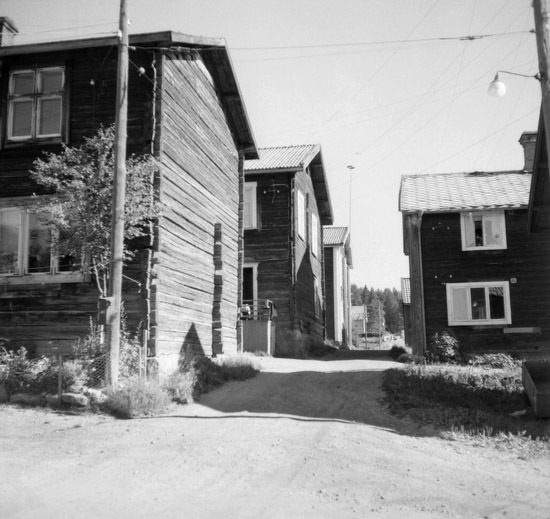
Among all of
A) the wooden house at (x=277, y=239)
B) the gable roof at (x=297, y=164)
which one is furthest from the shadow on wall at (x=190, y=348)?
the gable roof at (x=297, y=164)

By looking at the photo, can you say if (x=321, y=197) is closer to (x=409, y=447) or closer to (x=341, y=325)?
A: (x=341, y=325)

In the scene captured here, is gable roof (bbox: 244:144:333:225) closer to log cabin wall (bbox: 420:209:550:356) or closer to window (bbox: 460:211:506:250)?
log cabin wall (bbox: 420:209:550:356)

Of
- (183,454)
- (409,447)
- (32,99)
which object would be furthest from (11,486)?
(32,99)

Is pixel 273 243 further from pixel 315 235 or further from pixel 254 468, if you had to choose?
pixel 254 468

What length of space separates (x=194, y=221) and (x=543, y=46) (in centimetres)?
898

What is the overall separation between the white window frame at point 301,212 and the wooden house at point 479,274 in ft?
16.0

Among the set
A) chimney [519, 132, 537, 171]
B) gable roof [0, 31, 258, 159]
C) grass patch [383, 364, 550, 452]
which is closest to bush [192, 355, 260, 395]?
grass patch [383, 364, 550, 452]

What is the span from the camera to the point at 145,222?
14.0 m

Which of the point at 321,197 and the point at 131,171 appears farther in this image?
the point at 321,197

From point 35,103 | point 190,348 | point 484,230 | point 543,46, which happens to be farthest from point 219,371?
point 484,230

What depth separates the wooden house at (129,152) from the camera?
14234mm

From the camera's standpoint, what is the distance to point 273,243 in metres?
26.2

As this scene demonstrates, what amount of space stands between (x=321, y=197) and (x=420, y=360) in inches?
590

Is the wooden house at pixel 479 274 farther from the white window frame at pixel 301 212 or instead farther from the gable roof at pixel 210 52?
the gable roof at pixel 210 52
